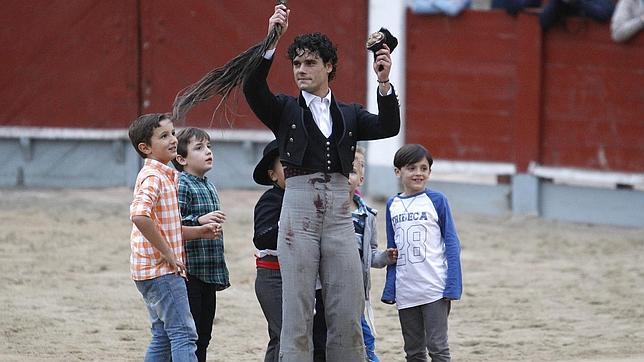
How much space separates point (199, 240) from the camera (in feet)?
15.7

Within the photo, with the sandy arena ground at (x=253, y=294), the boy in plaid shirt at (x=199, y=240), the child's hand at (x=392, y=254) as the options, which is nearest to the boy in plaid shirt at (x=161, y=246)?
the boy in plaid shirt at (x=199, y=240)

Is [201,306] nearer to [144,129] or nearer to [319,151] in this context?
[144,129]

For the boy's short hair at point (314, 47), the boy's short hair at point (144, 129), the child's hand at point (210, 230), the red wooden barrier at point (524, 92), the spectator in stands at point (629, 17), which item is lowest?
the child's hand at point (210, 230)

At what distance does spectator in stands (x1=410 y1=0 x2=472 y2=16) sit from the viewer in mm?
10625

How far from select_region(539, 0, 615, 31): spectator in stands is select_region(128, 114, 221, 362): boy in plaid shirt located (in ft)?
19.7

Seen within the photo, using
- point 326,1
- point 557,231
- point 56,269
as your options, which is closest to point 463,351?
point 56,269

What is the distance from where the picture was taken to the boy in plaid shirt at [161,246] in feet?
14.6

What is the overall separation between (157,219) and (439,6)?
654 centimetres

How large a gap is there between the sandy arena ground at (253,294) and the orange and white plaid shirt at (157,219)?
1.18 meters

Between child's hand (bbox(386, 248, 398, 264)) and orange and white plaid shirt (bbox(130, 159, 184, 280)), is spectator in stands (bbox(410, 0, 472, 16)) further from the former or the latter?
orange and white plaid shirt (bbox(130, 159, 184, 280))

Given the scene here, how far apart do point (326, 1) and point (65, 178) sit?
2789mm

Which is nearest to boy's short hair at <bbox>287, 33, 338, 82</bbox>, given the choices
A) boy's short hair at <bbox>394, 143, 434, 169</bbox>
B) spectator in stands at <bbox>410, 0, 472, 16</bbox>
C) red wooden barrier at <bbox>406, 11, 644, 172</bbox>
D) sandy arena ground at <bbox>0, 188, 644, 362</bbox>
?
boy's short hair at <bbox>394, 143, 434, 169</bbox>

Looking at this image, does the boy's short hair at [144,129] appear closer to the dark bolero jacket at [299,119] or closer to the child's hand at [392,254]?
the dark bolero jacket at [299,119]

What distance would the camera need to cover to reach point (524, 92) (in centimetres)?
1038
